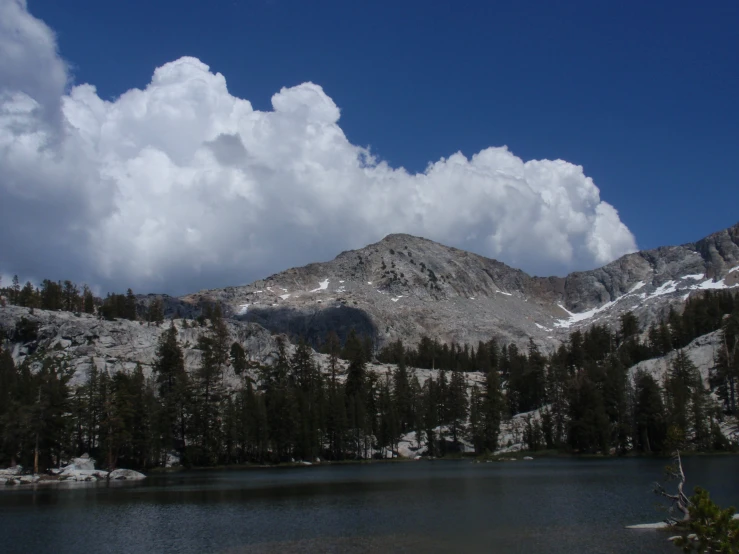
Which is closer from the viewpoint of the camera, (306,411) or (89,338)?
(306,411)

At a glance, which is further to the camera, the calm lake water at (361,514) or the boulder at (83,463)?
the boulder at (83,463)

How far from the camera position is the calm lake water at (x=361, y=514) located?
123 feet

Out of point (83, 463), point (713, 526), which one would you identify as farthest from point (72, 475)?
point (713, 526)

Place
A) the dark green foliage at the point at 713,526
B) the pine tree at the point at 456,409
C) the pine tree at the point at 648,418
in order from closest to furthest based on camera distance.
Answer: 1. the dark green foliage at the point at 713,526
2. the pine tree at the point at 648,418
3. the pine tree at the point at 456,409

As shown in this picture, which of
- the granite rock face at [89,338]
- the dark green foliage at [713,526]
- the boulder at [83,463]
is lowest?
the boulder at [83,463]

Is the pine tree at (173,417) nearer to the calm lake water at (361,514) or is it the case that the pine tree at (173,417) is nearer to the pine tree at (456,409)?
the calm lake water at (361,514)

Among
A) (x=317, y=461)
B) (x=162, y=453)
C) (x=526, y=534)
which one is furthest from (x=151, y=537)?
(x=317, y=461)

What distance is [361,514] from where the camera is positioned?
48.5 m

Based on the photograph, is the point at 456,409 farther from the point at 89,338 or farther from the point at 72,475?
the point at 89,338

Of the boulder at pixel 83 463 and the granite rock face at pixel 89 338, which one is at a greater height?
the granite rock face at pixel 89 338

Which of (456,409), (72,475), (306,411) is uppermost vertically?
(306,411)

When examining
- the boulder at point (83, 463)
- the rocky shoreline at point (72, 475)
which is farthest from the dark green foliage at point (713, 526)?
the boulder at point (83, 463)

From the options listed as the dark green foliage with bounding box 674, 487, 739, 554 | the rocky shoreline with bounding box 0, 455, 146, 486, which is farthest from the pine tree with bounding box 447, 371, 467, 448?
the dark green foliage with bounding box 674, 487, 739, 554

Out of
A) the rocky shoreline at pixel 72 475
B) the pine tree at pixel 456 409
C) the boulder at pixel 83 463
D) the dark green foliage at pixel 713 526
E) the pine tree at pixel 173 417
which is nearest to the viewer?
the dark green foliage at pixel 713 526
